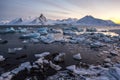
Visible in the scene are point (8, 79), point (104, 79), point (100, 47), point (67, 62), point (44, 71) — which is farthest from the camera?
point (100, 47)

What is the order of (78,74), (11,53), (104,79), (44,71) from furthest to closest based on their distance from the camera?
(11,53) → (44,71) → (78,74) → (104,79)

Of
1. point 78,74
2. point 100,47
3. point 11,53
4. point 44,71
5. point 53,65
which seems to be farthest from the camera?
point 100,47

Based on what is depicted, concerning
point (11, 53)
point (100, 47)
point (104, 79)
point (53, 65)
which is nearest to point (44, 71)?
point (53, 65)

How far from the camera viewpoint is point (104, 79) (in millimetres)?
6832

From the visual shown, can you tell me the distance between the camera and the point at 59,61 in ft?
34.4

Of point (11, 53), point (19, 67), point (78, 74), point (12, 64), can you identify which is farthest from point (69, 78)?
point (11, 53)

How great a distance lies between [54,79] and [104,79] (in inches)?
100

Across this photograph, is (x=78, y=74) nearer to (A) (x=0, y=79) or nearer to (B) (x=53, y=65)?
(B) (x=53, y=65)

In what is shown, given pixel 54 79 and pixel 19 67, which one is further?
pixel 19 67

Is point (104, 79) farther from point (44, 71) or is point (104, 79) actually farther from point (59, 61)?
point (59, 61)

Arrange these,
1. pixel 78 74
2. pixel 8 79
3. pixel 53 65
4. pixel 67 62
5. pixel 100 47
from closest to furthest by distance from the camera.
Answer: pixel 8 79 < pixel 78 74 < pixel 53 65 < pixel 67 62 < pixel 100 47

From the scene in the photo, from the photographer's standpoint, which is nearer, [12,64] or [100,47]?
[12,64]

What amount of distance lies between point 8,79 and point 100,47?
38.1ft

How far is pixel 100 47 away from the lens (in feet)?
53.3
